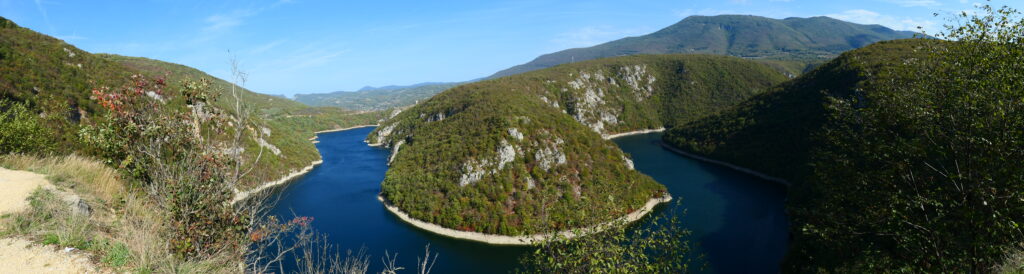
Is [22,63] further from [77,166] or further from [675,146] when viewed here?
[675,146]

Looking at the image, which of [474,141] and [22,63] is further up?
[22,63]

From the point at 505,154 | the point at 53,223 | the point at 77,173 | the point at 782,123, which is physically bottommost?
the point at 782,123

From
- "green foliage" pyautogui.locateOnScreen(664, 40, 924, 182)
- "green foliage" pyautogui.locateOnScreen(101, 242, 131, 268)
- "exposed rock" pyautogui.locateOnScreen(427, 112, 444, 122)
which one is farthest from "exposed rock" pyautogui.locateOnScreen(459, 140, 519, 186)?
"green foliage" pyautogui.locateOnScreen(101, 242, 131, 268)

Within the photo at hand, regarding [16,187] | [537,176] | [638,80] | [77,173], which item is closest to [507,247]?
[537,176]

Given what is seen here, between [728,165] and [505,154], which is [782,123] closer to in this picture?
[728,165]

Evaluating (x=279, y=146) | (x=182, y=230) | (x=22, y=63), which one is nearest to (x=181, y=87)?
(x=182, y=230)

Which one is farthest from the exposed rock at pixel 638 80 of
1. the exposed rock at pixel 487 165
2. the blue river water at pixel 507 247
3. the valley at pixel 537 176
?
the exposed rock at pixel 487 165
